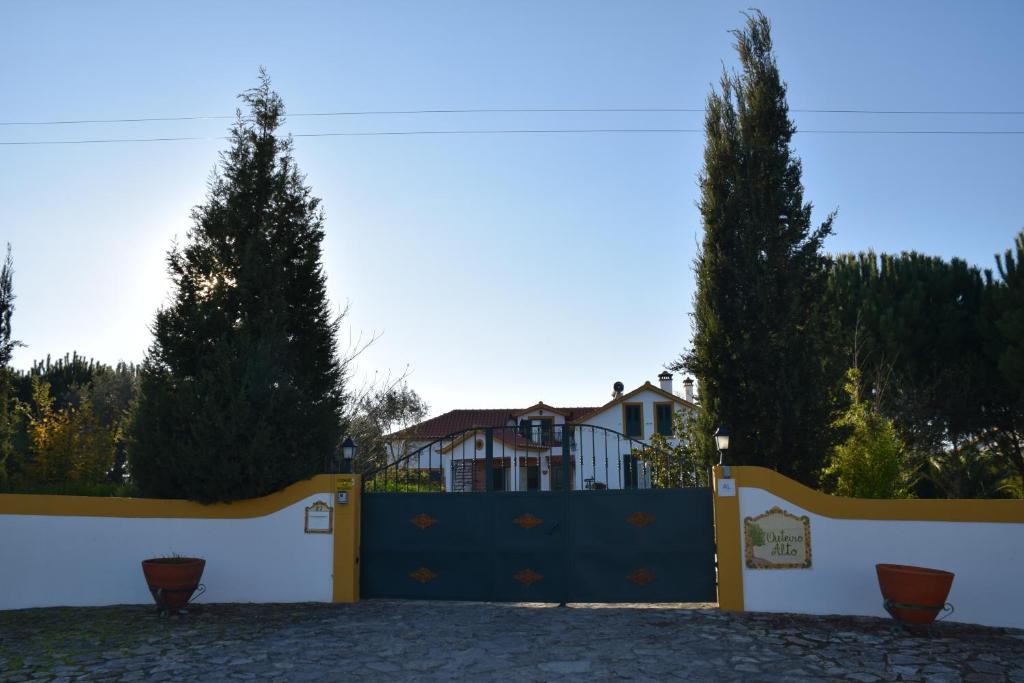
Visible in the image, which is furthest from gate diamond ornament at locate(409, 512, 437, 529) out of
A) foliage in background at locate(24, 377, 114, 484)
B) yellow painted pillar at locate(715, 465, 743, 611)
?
foliage in background at locate(24, 377, 114, 484)

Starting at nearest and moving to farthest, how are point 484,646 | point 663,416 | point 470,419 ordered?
point 484,646 < point 663,416 < point 470,419

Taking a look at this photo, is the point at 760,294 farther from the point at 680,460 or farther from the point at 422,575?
the point at 422,575

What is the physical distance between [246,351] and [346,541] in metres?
3.05

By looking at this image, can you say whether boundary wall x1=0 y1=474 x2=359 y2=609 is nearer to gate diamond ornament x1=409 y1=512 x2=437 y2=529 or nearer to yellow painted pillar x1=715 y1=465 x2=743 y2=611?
gate diamond ornament x1=409 y1=512 x2=437 y2=529

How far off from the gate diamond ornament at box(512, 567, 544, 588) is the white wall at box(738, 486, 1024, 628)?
2718mm

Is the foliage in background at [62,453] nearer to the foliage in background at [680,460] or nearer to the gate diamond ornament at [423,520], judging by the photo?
the gate diamond ornament at [423,520]

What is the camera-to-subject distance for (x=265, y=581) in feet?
34.7

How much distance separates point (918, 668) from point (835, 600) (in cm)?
242

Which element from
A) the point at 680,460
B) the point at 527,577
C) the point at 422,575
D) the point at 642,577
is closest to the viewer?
A: the point at 642,577

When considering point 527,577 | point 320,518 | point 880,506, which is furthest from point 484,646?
point 880,506

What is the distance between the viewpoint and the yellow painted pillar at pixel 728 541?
986 centimetres

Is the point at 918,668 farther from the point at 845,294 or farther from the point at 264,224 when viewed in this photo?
the point at 845,294

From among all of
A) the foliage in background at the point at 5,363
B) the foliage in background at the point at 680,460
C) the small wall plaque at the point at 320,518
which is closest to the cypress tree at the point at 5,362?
the foliage in background at the point at 5,363

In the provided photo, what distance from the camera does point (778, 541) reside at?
982cm
